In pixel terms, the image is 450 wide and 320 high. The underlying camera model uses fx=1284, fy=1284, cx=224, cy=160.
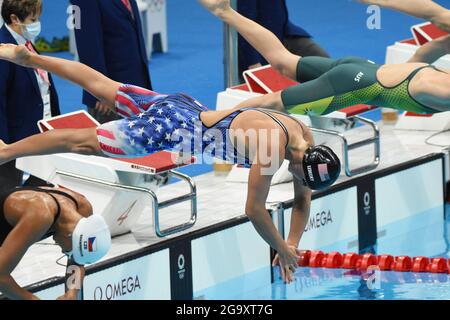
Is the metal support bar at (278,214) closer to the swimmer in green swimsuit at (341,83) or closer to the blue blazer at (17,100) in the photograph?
the swimmer in green swimsuit at (341,83)

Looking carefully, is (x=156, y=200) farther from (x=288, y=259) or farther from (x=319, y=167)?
(x=319, y=167)

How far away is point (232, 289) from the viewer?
8.06 metres

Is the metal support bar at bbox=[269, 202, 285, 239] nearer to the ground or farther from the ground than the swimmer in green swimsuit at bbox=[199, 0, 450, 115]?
nearer to the ground

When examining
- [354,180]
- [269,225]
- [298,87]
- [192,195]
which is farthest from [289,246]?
[354,180]

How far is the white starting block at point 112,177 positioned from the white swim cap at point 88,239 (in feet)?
5.60

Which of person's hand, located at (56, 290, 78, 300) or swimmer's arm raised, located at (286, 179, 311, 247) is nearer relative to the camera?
person's hand, located at (56, 290, 78, 300)

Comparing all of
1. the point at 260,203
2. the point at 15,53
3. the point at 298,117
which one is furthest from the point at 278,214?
the point at 15,53

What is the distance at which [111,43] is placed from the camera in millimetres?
8344

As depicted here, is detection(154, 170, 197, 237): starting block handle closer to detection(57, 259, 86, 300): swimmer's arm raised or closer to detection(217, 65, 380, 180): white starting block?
detection(217, 65, 380, 180): white starting block

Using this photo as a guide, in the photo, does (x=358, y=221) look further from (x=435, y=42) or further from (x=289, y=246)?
(x=289, y=246)

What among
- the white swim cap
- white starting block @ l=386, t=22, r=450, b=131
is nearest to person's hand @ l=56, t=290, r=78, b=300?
the white swim cap

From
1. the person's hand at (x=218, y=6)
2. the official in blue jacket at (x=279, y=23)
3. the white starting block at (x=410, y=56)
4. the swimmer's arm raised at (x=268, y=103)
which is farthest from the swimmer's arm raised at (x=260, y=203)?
the white starting block at (x=410, y=56)

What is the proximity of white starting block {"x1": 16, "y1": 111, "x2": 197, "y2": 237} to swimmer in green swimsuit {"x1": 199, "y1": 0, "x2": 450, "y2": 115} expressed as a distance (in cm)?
85

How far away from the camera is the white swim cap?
5.75 meters
